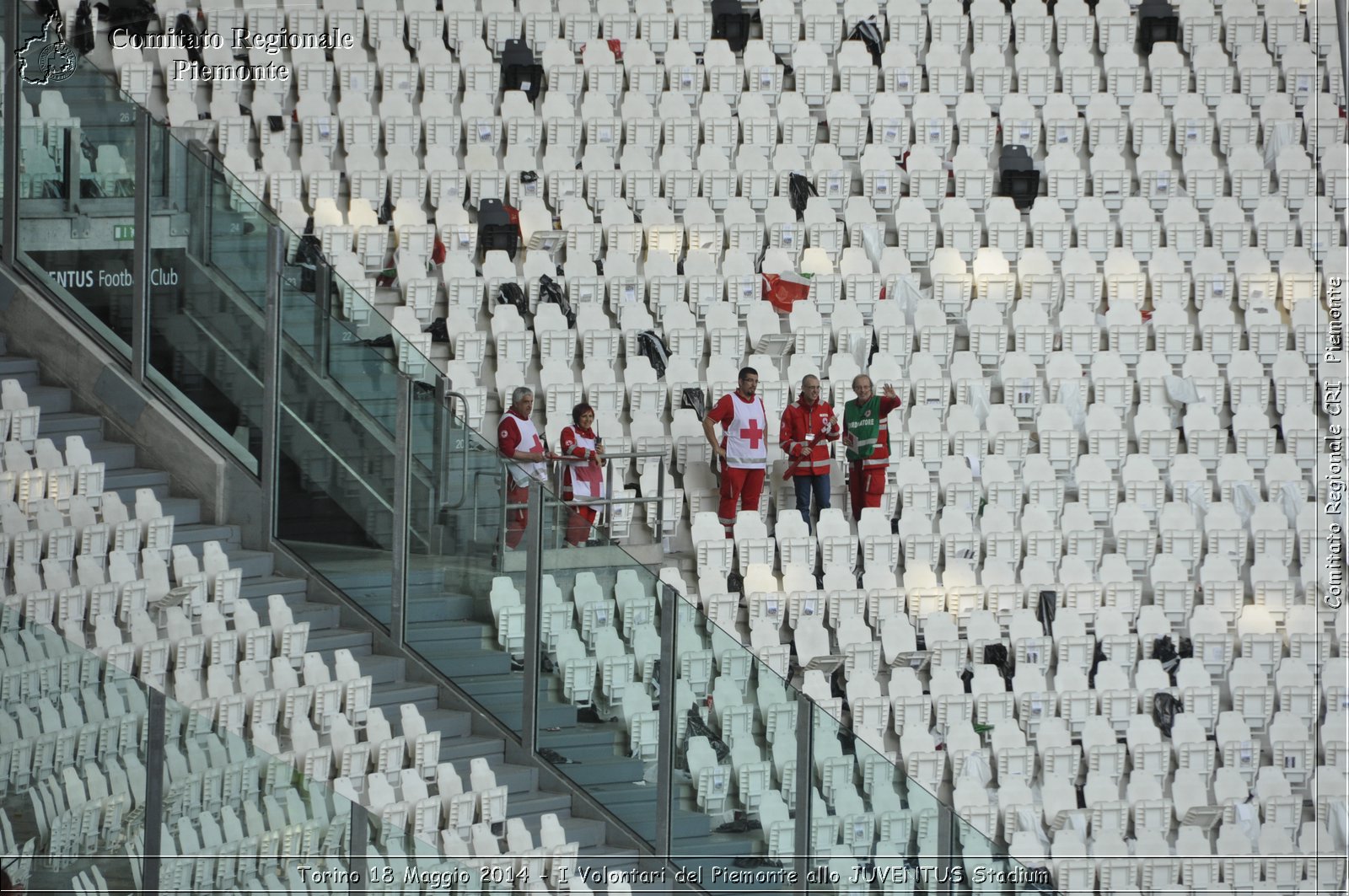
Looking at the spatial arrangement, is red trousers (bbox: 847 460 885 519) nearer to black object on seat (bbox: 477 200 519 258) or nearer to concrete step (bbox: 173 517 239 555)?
black object on seat (bbox: 477 200 519 258)

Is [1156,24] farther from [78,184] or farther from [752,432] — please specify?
[78,184]

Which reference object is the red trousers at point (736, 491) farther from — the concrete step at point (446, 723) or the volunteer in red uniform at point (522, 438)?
the concrete step at point (446, 723)

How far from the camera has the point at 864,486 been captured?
11.6 metres

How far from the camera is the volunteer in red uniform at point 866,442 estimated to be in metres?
11.4

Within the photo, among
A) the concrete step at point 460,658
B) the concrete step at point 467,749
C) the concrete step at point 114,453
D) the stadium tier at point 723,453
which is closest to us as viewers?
the stadium tier at point 723,453

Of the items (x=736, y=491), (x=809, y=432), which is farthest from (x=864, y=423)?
(x=736, y=491)

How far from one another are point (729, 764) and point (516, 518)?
4.63 feet

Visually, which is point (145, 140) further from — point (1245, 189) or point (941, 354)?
point (1245, 189)

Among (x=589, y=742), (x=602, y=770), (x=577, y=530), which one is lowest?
(x=602, y=770)

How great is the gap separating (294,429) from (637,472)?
3.05 m

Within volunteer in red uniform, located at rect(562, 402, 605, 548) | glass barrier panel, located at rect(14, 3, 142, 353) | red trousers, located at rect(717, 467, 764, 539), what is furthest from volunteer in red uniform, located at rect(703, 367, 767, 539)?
glass barrier panel, located at rect(14, 3, 142, 353)

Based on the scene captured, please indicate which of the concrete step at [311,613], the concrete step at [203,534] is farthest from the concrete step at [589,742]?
the concrete step at [203,534]

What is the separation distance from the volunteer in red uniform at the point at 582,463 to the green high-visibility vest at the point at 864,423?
1566 mm

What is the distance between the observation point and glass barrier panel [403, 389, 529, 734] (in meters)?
8.41
